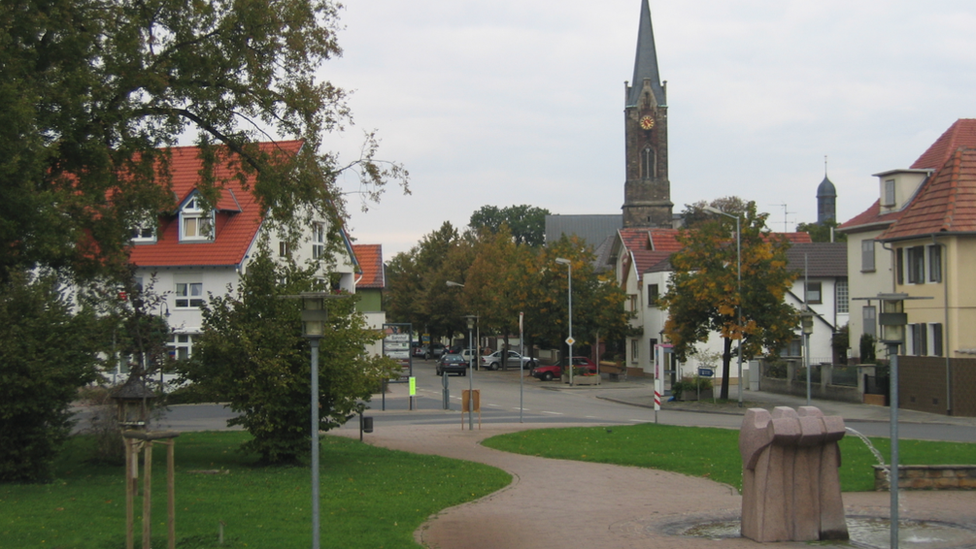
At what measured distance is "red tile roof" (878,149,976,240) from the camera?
31688 mm

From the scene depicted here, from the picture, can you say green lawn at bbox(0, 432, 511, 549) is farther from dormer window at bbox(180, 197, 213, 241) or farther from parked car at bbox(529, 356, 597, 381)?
parked car at bbox(529, 356, 597, 381)

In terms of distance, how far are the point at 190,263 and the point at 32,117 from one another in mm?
28400

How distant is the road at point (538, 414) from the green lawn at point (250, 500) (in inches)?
210

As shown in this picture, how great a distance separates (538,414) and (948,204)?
15747 millimetres

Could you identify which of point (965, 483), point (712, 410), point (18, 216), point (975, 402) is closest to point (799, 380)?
point (712, 410)

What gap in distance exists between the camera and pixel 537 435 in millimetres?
24672

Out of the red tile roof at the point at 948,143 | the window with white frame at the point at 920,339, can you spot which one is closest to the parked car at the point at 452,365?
the red tile roof at the point at 948,143

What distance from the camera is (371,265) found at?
6334 centimetres

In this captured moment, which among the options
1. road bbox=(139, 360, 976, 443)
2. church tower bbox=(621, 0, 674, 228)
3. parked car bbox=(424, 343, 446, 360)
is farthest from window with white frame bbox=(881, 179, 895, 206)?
church tower bbox=(621, 0, 674, 228)

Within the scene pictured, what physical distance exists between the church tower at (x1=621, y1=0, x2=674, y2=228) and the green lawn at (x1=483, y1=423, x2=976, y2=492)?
81.3m

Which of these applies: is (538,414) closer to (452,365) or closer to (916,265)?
(916,265)

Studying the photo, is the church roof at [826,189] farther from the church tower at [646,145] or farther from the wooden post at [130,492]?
the wooden post at [130,492]

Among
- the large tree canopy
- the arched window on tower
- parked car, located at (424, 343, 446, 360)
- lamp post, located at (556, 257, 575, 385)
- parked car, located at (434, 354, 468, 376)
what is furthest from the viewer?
the arched window on tower

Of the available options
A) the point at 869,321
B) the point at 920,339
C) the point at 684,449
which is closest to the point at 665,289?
the point at 869,321
